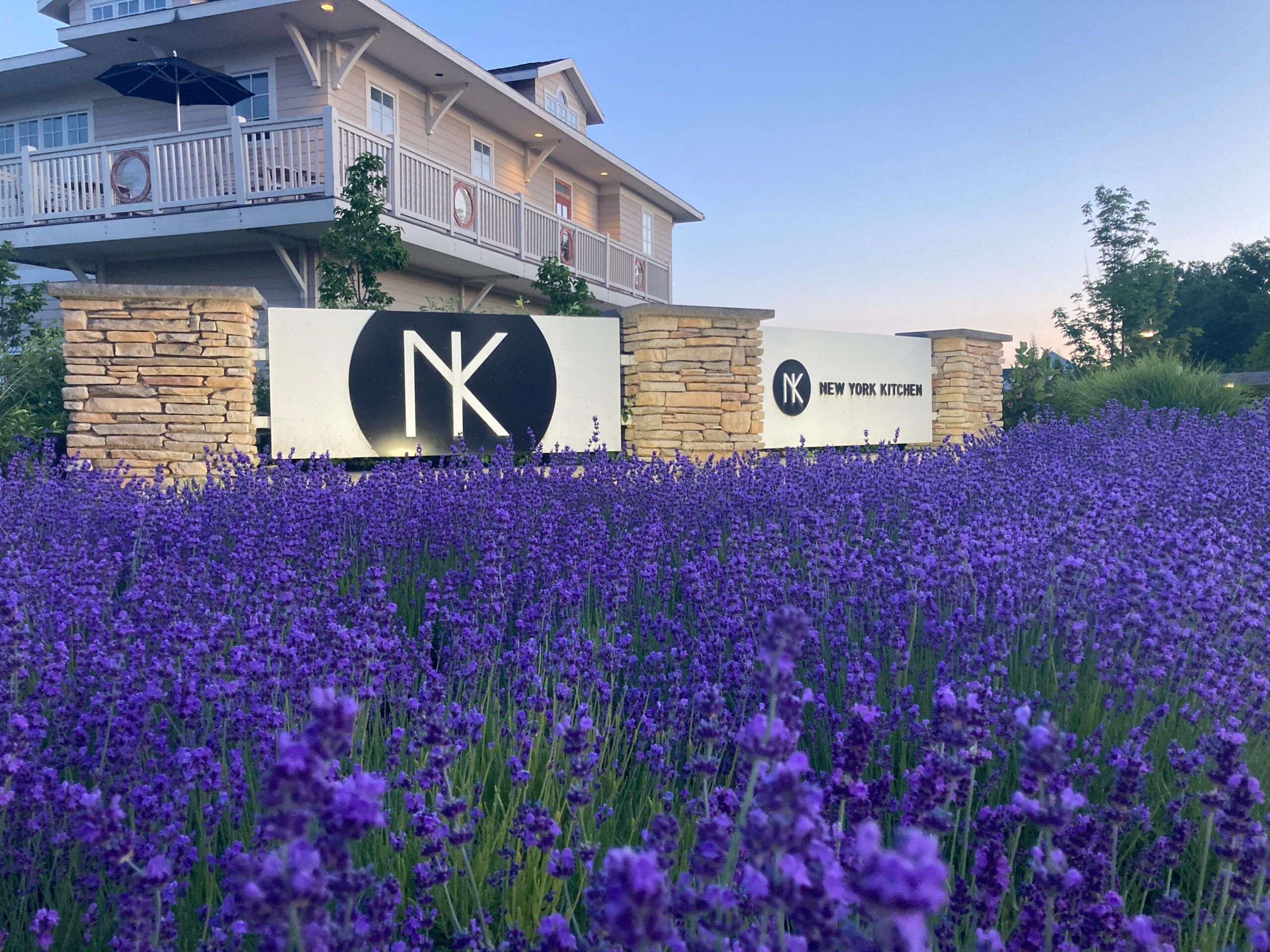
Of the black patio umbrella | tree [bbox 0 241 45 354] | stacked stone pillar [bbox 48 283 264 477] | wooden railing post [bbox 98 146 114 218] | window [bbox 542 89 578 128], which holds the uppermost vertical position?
window [bbox 542 89 578 128]

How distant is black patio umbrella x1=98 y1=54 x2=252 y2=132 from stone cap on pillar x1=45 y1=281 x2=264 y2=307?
6.84 meters

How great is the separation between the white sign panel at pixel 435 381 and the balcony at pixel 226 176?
18.0 feet

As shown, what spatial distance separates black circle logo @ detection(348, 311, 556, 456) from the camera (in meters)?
8.70

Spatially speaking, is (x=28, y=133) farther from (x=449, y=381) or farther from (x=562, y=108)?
(x=449, y=381)

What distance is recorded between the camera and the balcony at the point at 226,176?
43.7ft

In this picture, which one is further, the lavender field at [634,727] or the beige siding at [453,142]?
the beige siding at [453,142]

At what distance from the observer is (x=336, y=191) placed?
43.4 ft

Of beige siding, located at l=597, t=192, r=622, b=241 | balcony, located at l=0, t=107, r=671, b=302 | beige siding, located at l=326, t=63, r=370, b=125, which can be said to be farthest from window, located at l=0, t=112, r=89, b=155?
beige siding, located at l=597, t=192, r=622, b=241

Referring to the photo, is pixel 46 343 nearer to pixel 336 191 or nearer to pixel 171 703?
pixel 336 191

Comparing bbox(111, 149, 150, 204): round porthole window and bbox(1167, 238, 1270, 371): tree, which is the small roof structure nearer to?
bbox(111, 149, 150, 204): round porthole window

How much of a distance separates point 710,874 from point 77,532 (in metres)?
5.04

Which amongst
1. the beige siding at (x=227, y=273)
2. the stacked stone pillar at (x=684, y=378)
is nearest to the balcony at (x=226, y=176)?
the beige siding at (x=227, y=273)

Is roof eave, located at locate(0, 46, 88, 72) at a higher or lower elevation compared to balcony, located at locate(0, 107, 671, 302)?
higher

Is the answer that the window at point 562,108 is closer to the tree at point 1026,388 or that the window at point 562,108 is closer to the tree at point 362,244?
the tree at point 362,244
